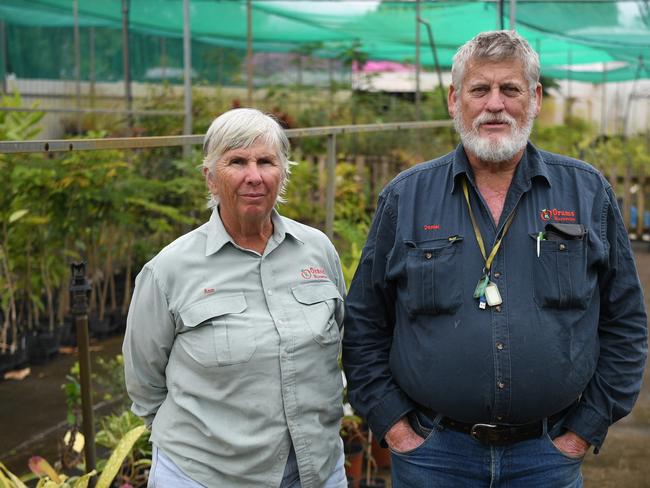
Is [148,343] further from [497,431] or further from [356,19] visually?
[356,19]

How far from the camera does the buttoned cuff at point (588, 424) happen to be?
2.54 metres

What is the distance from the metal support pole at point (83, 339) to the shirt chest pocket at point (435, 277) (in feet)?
3.65

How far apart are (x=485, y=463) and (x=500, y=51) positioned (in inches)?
44.8

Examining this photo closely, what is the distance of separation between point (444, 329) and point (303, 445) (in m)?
0.49

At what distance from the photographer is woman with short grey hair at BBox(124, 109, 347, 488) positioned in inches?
93.2

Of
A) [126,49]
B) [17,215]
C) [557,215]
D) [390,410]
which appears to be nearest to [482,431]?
[390,410]

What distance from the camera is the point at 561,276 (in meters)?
2.43

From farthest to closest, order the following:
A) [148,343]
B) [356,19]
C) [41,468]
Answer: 1. [356,19]
2. [41,468]
3. [148,343]

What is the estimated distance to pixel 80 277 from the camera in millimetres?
2949

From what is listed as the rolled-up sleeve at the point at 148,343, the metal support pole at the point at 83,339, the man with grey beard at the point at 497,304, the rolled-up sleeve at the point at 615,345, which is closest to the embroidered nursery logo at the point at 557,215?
the man with grey beard at the point at 497,304

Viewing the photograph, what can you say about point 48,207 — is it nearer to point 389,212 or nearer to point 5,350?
point 5,350

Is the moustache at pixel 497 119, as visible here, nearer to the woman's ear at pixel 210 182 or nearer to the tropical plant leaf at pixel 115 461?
the woman's ear at pixel 210 182

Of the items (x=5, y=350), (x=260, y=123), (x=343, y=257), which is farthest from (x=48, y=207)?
Answer: (x=260, y=123)

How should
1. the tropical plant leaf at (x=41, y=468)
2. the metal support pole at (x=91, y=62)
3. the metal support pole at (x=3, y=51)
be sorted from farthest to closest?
the metal support pole at (x=91, y=62), the metal support pole at (x=3, y=51), the tropical plant leaf at (x=41, y=468)
